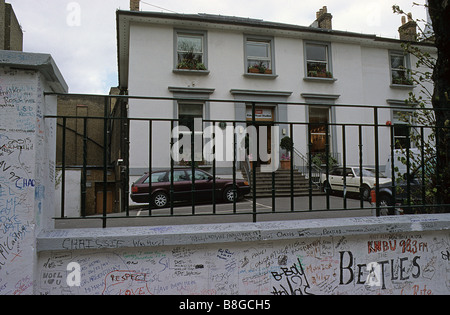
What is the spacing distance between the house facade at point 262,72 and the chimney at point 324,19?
6 centimetres

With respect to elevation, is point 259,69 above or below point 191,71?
above

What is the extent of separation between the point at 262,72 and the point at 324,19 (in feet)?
18.2

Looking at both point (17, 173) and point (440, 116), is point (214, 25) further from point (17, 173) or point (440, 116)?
point (17, 173)

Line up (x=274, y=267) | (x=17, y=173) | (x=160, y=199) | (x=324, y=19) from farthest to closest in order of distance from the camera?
(x=324, y=19) → (x=160, y=199) → (x=274, y=267) → (x=17, y=173)

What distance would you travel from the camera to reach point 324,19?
17.9 metres

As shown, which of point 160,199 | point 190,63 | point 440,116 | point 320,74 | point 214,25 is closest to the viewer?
point 440,116

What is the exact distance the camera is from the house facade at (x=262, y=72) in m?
14.5

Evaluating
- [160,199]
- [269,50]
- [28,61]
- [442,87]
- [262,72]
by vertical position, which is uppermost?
[269,50]

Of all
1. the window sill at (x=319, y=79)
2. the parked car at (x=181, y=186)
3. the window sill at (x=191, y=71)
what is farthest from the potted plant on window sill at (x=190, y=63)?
the parked car at (x=181, y=186)

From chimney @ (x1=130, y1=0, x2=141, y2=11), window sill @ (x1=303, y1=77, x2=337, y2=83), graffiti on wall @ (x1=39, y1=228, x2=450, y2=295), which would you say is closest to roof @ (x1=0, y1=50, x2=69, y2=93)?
graffiti on wall @ (x1=39, y1=228, x2=450, y2=295)

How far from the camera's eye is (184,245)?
2918 mm

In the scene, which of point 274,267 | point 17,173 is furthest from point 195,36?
point 274,267

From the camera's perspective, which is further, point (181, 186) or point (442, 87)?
point (181, 186)
